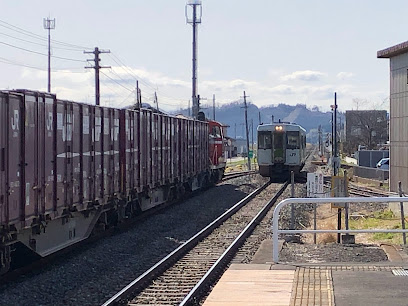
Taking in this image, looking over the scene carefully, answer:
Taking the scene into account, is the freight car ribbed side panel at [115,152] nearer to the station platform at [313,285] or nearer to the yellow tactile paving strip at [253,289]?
the station platform at [313,285]

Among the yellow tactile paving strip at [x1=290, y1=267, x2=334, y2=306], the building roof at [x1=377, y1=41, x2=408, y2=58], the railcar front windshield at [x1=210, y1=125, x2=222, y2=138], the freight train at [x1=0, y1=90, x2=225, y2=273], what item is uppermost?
the building roof at [x1=377, y1=41, x2=408, y2=58]

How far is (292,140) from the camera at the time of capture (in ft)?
133

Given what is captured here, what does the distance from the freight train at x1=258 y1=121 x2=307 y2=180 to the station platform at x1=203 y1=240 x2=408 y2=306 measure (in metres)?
29.9

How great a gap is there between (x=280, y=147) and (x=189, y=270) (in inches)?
1100

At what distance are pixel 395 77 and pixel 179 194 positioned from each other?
1000cm

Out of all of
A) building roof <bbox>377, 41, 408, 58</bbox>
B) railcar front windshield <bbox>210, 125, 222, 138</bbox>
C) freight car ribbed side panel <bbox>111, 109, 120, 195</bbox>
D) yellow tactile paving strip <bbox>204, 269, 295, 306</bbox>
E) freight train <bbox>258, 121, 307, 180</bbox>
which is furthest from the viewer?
freight train <bbox>258, 121, 307, 180</bbox>

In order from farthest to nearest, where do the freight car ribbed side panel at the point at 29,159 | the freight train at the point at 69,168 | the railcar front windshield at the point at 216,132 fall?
the railcar front windshield at the point at 216,132 < the freight car ribbed side panel at the point at 29,159 < the freight train at the point at 69,168

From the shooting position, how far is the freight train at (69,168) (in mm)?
12211

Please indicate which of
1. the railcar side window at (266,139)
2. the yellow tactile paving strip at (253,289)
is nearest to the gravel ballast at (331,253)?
the yellow tactile paving strip at (253,289)

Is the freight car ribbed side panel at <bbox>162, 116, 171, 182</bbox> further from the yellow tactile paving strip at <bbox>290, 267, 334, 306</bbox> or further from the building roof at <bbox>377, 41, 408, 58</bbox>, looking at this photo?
the yellow tactile paving strip at <bbox>290, 267, 334, 306</bbox>

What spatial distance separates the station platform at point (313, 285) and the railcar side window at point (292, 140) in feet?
98.4

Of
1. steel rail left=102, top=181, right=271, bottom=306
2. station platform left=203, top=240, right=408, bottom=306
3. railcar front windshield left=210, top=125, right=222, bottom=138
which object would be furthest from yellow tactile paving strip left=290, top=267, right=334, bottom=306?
railcar front windshield left=210, top=125, right=222, bottom=138

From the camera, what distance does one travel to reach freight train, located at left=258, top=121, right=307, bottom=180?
132ft

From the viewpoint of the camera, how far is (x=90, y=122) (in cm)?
1644
